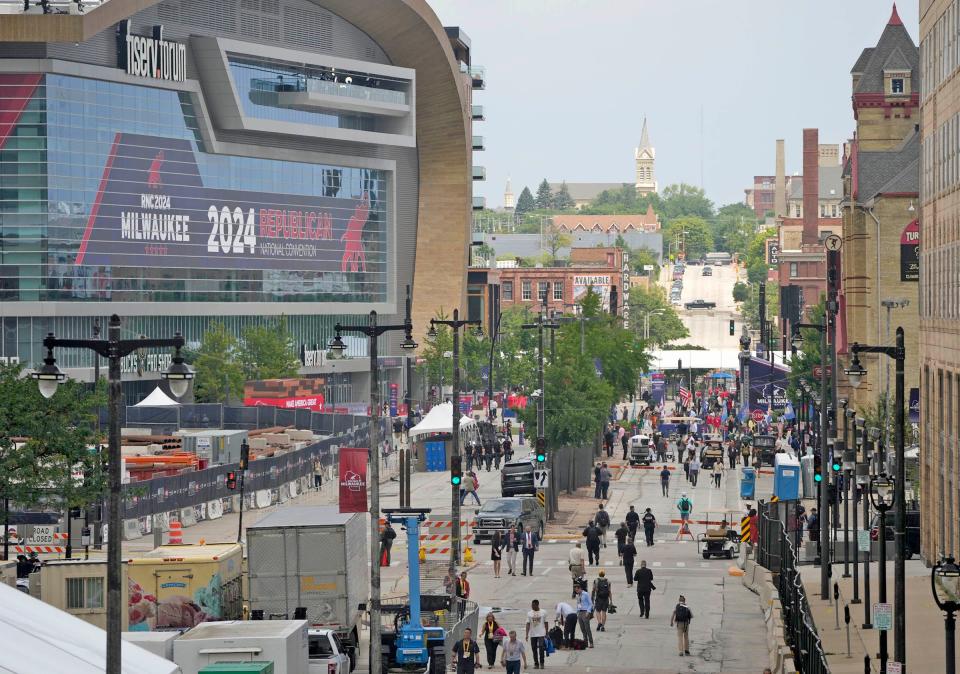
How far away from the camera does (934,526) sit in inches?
1858

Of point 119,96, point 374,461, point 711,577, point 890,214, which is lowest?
point 711,577

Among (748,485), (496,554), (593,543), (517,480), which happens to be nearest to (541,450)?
(517,480)

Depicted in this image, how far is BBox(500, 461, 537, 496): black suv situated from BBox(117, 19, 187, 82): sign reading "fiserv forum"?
54.4m

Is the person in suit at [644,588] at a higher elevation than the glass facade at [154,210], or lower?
lower

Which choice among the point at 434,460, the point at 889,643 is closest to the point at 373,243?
the point at 434,460

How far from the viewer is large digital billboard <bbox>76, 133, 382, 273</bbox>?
113m

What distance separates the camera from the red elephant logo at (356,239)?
138 m

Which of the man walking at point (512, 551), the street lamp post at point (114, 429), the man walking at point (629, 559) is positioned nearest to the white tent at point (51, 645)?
the street lamp post at point (114, 429)

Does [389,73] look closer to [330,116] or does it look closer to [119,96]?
[330,116]

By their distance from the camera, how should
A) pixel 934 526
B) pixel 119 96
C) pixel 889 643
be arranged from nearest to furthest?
pixel 889 643
pixel 934 526
pixel 119 96

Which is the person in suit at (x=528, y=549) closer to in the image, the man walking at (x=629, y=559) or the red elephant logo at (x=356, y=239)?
the man walking at (x=629, y=559)

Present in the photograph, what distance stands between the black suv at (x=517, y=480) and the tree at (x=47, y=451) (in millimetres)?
19865

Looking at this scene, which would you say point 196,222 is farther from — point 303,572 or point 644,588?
point 303,572

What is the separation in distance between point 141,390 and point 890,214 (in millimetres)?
51610
